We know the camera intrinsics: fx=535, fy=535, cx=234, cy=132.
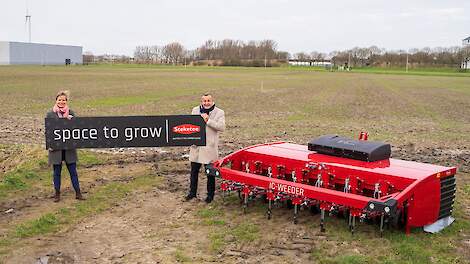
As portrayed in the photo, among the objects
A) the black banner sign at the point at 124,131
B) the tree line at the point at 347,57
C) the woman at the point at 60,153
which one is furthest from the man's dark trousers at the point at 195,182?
the tree line at the point at 347,57

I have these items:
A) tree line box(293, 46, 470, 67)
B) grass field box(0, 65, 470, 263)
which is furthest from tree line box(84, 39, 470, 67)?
grass field box(0, 65, 470, 263)

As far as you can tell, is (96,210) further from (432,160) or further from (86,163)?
(432,160)

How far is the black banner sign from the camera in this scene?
8.54m

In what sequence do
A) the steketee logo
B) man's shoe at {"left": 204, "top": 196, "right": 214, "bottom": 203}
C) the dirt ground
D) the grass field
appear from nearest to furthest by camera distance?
1. the dirt ground
2. the grass field
3. the steketee logo
4. man's shoe at {"left": 204, "top": 196, "right": 214, "bottom": 203}

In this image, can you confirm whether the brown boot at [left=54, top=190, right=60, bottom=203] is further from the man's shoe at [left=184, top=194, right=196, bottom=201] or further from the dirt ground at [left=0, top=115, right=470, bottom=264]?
the man's shoe at [left=184, top=194, right=196, bottom=201]

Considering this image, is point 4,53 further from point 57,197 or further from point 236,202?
point 236,202

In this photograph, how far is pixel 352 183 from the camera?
813cm

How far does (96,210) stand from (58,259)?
2.00 metres

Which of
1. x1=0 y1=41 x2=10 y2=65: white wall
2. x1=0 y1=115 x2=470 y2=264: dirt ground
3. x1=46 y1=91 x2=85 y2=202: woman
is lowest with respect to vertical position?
x1=0 y1=115 x2=470 y2=264: dirt ground

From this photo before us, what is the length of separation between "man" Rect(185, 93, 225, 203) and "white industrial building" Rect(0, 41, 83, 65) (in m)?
147

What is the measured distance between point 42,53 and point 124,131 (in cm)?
16384

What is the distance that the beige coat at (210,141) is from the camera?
29.3 feet

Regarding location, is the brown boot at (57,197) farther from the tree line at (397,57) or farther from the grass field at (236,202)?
the tree line at (397,57)

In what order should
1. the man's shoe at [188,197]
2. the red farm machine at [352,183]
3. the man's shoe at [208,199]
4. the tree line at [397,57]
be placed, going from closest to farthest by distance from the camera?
the red farm machine at [352,183]
the man's shoe at [208,199]
the man's shoe at [188,197]
the tree line at [397,57]
